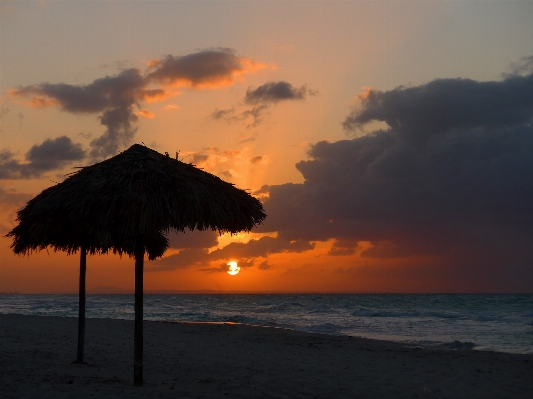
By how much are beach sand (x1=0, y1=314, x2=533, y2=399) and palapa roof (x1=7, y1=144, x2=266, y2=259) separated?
2.62m

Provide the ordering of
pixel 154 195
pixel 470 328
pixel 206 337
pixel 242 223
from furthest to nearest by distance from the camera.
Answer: pixel 470 328, pixel 206 337, pixel 242 223, pixel 154 195

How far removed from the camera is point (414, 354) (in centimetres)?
1639

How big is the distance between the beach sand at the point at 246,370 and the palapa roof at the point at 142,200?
8.60ft

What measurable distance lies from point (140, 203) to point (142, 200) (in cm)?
6

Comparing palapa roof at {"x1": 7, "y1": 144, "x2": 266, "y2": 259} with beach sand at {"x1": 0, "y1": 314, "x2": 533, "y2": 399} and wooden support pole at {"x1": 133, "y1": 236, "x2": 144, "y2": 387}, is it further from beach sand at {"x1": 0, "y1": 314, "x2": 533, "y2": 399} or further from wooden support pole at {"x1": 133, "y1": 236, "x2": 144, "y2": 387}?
beach sand at {"x1": 0, "y1": 314, "x2": 533, "y2": 399}

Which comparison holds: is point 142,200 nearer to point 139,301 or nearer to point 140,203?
point 140,203

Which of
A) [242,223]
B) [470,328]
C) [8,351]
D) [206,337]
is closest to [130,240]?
[8,351]

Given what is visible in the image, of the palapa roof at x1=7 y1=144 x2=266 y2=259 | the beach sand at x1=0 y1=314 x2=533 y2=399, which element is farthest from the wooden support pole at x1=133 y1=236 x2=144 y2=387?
the beach sand at x1=0 y1=314 x2=533 y2=399

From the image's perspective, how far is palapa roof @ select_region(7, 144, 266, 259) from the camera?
24.4 feet

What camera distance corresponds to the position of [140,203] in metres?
7.39

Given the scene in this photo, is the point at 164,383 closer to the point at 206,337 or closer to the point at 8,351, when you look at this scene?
the point at 8,351

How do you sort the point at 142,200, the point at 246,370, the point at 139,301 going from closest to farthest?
the point at 142,200, the point at 139,301, the point at 246,370

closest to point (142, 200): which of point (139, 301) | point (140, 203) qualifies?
point (140, 203)

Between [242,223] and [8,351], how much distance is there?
8062 mm
